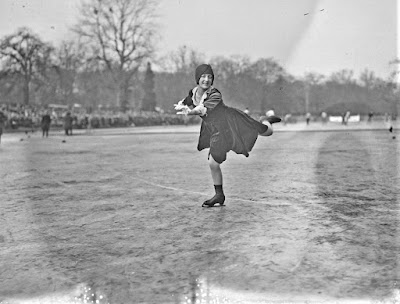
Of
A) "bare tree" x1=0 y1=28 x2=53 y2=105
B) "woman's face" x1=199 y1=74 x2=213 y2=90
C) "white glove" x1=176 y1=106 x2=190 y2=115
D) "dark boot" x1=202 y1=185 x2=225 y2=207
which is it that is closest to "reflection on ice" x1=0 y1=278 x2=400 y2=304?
"white glove" x1=176 y1=106 x2=190 y2=115

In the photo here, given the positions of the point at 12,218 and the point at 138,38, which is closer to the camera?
the point at 12,218

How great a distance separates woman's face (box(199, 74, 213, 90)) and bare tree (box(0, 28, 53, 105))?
43.3m

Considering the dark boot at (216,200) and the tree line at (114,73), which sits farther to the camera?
the tree line at (114,73)

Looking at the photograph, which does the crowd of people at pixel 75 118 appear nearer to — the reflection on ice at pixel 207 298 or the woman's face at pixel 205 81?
the woman's face at pixel 205 81

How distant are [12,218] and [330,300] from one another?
360 cm

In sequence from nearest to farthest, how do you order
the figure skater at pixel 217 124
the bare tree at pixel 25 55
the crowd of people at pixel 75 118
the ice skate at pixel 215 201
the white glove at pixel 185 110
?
the white glove at pixel 185 110 < the figure skater at pixel 217 124 < the ice skate at pixel 215 201 < the crowd of people at pixel 75 118 < the bare tree at pixel 25 55

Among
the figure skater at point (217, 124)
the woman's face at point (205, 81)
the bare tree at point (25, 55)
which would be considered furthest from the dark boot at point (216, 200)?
the bare tree at point (25, 55)

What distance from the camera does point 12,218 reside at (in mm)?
4840

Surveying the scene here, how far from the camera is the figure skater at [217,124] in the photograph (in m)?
5.02

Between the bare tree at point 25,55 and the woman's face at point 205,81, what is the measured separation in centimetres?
4329

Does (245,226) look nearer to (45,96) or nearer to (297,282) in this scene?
(297,282)

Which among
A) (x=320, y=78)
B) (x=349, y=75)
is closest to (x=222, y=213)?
(x=320, y=78)

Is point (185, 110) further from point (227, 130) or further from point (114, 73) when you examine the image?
point (114, 73)

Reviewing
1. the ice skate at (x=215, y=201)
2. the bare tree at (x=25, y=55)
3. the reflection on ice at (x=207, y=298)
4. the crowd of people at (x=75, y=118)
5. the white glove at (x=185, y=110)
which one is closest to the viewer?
the reflection on ice at (x=207, y=298)
